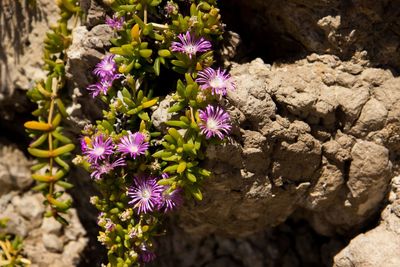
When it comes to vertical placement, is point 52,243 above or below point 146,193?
above

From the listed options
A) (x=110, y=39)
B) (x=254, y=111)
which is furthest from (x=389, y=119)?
(x=110, y=39)

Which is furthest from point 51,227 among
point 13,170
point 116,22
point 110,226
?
point 116,22

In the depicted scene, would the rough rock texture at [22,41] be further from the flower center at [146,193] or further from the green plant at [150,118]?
the flower center at [146,193]

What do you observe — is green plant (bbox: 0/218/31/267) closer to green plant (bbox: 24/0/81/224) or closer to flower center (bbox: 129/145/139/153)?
green plant (bbox: 24/0/81/224)

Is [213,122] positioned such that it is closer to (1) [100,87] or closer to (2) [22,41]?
(1) [100,87]

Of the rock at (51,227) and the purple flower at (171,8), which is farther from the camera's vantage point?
the rock at (51,227)

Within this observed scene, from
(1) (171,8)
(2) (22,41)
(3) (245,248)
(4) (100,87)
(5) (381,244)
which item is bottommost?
(5) (381,244)

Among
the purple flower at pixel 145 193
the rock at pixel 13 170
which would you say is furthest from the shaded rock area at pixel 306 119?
the rock at pixel 13 170

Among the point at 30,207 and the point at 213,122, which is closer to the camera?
the point at 213,122
